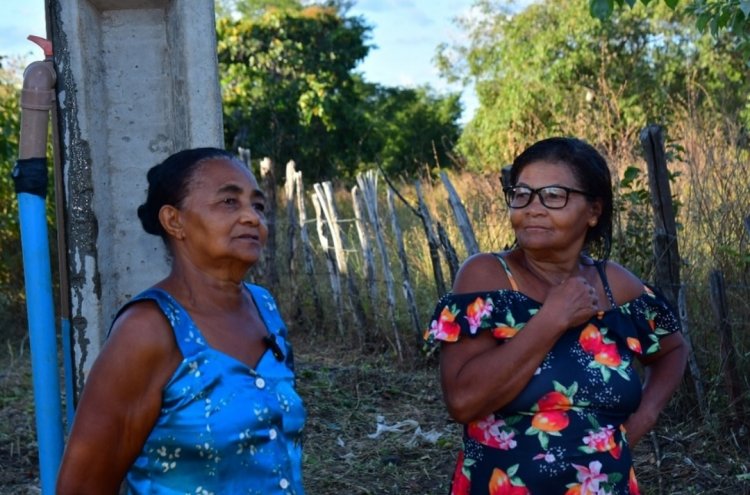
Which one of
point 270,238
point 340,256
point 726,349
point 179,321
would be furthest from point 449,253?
point 179,321

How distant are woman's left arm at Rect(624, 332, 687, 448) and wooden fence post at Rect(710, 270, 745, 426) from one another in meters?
2.11

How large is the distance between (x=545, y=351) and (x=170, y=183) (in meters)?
0.96

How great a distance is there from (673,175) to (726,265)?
63 cm

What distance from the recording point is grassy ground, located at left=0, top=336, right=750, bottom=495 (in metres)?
4.81

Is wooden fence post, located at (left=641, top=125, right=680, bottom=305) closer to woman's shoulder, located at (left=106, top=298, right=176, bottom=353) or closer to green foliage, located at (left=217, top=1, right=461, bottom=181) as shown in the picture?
woman's shoulder, located at (left=106, top=298, right=176, bottom=353)

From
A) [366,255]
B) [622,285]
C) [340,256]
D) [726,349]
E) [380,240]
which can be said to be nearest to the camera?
[622,285]

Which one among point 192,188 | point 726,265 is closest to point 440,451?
point 726,265

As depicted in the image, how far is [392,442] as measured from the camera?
5816 mm

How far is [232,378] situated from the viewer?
1.98 metres

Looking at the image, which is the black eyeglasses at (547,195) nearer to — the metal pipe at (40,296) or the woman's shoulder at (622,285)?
the woman's shoulder at (622,285)

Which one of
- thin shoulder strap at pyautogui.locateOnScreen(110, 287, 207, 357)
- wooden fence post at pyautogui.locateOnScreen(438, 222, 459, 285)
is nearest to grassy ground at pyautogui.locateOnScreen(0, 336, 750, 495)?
wooden fence post at pyautogui.locateOnScreen(438, 222, 459, 285)

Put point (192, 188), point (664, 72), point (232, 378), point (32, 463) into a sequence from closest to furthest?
point (232, 378) → point (192, 188) → point (32, 463) → point (664, 72)

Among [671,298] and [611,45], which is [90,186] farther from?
[611,45]

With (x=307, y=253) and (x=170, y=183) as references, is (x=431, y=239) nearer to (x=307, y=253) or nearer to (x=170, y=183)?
(x=307, y=253)
